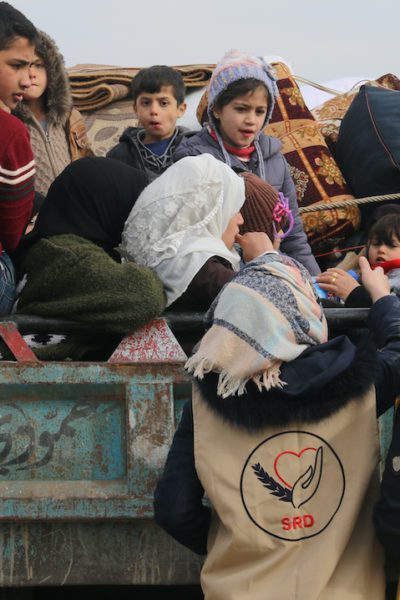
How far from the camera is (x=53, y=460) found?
335cm

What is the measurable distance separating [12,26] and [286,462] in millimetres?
2164

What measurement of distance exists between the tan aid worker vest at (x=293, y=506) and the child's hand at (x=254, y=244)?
1.03m

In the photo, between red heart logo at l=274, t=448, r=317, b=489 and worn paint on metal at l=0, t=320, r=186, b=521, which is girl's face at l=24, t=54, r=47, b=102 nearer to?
worn paint on metal at l=0, t=320, r=186, b=521

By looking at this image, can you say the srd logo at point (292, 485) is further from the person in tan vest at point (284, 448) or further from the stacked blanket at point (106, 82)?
the stacked blanket at point (106, 82)

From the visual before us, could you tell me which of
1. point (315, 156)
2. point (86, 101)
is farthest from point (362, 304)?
point (86, 101)

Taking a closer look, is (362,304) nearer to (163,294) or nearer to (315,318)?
(163,294)

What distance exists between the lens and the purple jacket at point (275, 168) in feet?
16.2

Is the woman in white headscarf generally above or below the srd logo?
above

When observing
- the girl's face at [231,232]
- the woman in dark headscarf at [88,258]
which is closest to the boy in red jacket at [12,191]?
the woman in dark headscarf at [88,258]

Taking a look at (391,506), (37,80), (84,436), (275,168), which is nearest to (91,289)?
(84,436)

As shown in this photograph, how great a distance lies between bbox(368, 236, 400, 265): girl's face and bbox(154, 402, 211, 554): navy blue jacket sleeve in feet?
6.68

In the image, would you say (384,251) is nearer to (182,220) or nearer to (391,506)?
(182,220)

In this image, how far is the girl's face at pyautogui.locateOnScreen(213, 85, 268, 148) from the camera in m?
5.06

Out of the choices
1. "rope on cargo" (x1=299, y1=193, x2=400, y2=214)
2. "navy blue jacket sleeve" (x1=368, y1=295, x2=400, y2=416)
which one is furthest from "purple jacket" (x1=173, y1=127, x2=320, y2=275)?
"navy blue jacket sleeve" (x1=368, y1=295, x2=400, y2=416)
